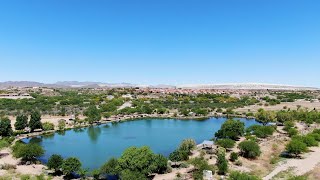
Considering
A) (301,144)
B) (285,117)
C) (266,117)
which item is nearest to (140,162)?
(301,144)

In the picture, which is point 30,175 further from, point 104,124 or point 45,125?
point 104,124

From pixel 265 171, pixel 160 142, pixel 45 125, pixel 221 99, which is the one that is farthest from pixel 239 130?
pixel 221 99

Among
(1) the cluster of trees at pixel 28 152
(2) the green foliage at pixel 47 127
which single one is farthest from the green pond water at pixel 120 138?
(1) the cluster of trees at pixel 28 152

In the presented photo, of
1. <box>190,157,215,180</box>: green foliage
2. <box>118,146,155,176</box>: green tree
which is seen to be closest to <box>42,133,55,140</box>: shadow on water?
<box>118,146,155,176</box>: green tree

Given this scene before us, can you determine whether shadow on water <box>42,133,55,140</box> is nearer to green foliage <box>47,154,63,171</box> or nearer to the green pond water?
the green pond water

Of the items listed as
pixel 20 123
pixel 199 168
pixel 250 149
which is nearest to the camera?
pixel 199 168

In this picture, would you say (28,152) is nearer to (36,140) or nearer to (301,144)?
(36,140)

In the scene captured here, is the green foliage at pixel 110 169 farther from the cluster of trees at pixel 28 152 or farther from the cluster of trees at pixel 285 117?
the cluster of trees at pixel 285 117
